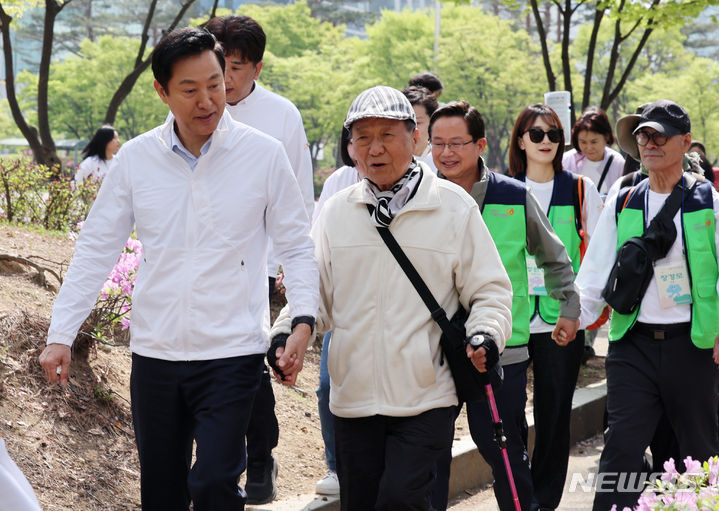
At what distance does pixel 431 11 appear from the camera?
5116 centimetres

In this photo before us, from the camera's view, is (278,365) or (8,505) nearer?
(8,505)

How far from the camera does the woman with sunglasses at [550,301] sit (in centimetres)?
539

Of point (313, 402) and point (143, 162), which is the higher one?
point (143, 162)

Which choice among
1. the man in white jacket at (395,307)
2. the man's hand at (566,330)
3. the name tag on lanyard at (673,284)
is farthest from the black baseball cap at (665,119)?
the man in white jacket at (395,307)

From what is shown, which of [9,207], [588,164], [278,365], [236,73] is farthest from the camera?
[9,207]

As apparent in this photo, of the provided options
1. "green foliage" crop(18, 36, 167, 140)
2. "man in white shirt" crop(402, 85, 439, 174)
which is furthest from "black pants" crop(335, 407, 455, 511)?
"green foliage" crop(18, 36, 167, 140)

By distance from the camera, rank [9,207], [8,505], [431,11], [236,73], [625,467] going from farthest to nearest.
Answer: [431,11] → [9,207] → [236,73] → [625,467] → [8,505]

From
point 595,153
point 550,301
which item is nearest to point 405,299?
point 550,301

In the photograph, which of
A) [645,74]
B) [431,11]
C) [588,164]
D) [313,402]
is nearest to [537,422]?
[313,402]

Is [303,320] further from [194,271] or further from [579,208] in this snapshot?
[579,208]

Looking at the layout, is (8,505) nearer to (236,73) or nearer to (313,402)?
(236,73)

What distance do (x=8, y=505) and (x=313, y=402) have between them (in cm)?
413

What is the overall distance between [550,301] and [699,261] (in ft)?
3.26

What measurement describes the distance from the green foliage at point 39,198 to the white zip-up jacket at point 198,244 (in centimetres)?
642
